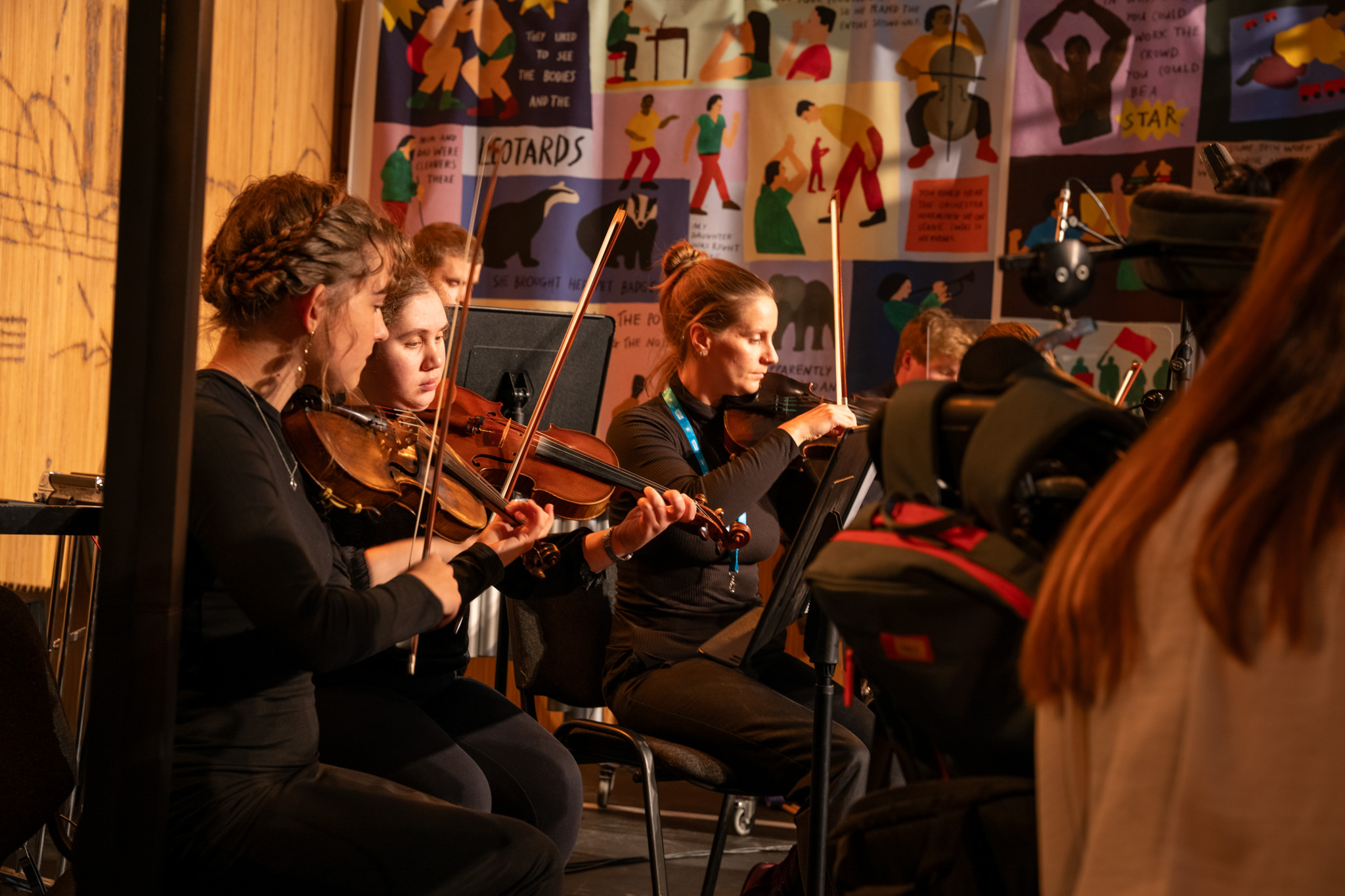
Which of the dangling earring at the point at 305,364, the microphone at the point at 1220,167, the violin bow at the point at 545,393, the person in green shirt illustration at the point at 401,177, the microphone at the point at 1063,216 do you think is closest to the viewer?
the microphone at the point at 1220,167

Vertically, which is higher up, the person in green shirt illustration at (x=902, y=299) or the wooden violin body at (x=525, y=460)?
the person in green shirt illustration at (x=902, y=299)

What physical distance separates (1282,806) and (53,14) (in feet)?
8.71

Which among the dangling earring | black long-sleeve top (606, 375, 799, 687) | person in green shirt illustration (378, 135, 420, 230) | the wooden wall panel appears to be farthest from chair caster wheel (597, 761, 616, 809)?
person in green shirt illustration (378, 135, 420, 230)

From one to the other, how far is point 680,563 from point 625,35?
2.05 metres

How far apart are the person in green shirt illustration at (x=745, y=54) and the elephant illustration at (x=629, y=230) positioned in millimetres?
427

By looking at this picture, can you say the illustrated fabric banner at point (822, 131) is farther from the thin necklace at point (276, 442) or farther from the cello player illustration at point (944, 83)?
the thin necklace at point (276, 442)

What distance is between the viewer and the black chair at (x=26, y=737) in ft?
3.86

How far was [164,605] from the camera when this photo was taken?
0.87m

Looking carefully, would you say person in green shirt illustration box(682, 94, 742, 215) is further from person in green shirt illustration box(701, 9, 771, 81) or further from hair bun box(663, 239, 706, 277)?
hair bun box(663, 239, 706, 277)

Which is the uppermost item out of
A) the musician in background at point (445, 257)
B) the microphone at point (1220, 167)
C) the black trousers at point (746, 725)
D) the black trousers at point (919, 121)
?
the black trousers at point (919, 121)

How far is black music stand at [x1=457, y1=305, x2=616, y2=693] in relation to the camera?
6.73 ft

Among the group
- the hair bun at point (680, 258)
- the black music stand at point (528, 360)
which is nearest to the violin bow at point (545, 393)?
the black music stand at point (528, 360)

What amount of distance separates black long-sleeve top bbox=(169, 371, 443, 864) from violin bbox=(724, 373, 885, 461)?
42.3 inches

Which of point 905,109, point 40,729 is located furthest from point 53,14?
point 905,109
